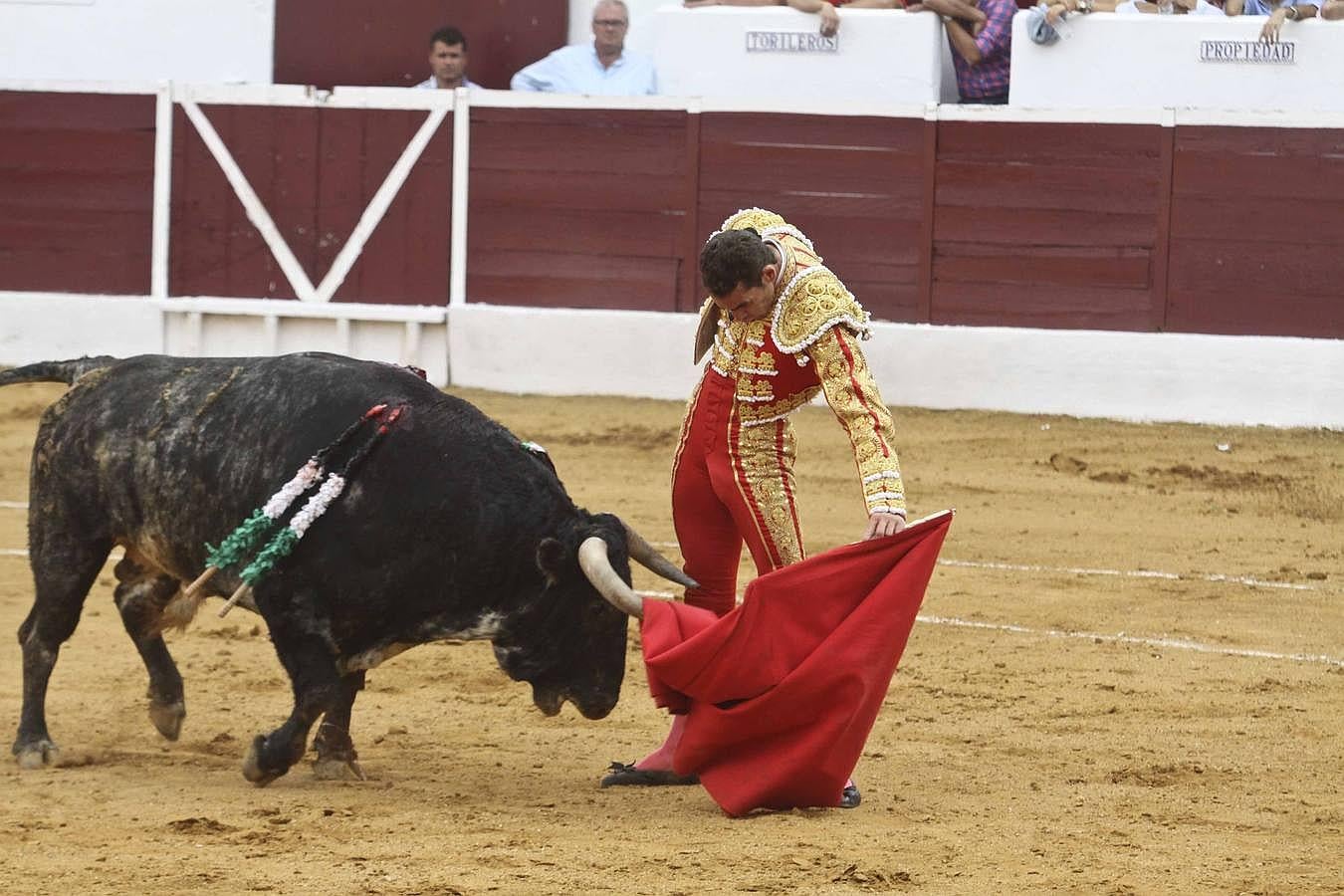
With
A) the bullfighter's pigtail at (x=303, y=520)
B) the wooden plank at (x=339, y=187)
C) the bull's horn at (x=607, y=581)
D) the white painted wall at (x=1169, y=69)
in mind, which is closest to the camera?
the bull's horn at (x=607, y=581)

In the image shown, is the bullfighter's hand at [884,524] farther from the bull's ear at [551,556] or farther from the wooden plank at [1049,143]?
the wooden plank at [1049,143]

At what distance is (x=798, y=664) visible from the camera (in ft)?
12.6

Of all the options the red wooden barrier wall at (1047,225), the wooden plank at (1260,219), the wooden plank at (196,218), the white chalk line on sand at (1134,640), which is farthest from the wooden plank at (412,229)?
the white chalk line on sand at (1134,640)

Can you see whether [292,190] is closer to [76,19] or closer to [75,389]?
[76,19]

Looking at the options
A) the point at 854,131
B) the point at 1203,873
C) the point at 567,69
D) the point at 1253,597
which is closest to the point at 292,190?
the point at 567,69

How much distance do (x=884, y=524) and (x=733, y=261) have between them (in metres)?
0.54

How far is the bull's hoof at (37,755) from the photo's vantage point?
4.34m

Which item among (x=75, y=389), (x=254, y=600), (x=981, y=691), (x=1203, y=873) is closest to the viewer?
(x=1203, y=873)

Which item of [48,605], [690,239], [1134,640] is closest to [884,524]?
[48,605]

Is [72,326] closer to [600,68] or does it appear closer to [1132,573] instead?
[600,68]

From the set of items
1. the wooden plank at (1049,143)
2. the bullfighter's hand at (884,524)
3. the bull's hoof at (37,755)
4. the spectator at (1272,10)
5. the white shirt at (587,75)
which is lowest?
the bull's hoof at (37,755)

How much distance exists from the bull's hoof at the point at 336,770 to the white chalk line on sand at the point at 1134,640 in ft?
4.01

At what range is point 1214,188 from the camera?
8578 mm

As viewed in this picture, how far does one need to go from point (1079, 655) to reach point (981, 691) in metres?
0.48
